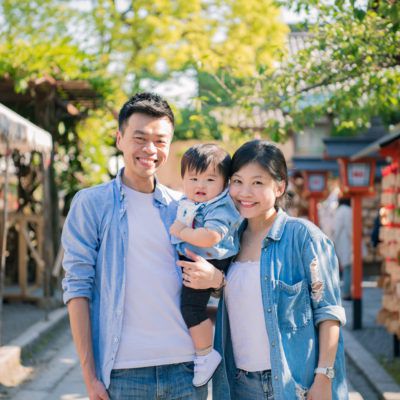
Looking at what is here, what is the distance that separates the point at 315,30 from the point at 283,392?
14.4ft

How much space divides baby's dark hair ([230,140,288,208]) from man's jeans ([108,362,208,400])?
86cm

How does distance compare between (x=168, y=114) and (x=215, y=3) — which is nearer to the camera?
(x=168, y=114)

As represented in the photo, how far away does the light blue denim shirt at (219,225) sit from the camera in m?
2.97

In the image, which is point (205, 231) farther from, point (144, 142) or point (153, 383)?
point (153, 383)

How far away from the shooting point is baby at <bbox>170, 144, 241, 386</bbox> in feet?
9.57

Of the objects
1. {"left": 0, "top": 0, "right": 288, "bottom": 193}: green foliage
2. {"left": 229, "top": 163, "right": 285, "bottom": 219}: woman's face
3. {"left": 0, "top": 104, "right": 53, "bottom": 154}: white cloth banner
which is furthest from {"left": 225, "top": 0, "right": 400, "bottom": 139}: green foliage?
{"left": 0, "top": 0, "right": 288, "bottom": 193}: green foliage

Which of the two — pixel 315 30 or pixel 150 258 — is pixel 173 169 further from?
pixel 150 258

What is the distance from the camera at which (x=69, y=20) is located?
19688 mm

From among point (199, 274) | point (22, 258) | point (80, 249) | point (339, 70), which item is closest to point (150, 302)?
point (199, 274)

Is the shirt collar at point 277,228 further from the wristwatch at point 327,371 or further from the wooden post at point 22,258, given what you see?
the wooden post at point 22,258

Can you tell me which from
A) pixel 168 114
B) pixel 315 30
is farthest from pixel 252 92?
pixel 168 114

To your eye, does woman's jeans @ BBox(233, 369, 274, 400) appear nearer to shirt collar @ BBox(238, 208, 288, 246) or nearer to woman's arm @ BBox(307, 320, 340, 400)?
woman's arm @ BBox(307, 320, 340, 400)

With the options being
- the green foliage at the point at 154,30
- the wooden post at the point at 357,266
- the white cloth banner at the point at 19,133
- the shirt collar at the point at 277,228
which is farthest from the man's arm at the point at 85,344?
the green foliage at the point at 154,30

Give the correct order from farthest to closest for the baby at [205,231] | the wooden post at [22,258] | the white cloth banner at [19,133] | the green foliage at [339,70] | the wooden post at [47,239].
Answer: the wooden post at [22,258] → the wooden post at [47,239] → the white cloth banner at [19,133] → the green foliage at [339,70] → the baby at [205,231]
